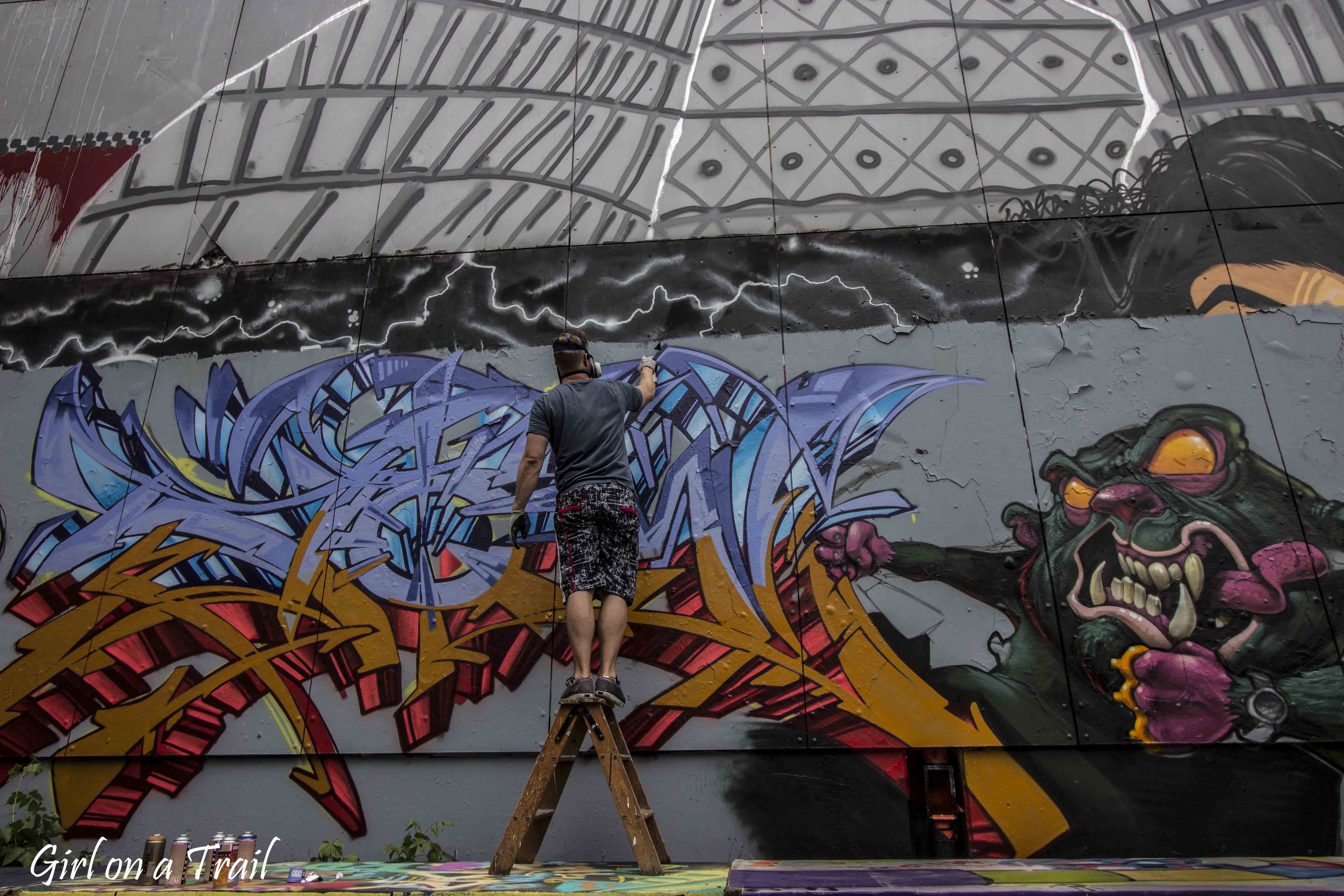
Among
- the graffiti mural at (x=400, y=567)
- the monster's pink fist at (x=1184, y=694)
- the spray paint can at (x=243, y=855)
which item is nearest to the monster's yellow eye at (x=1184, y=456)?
the monster's pink fist at (x=1184, y=694)

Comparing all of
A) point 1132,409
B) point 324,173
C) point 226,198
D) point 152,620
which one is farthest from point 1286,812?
point 226,198

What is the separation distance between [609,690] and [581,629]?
11.6 inches

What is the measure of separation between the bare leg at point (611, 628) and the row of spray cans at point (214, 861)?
1.51 m

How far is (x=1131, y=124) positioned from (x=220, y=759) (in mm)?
6119

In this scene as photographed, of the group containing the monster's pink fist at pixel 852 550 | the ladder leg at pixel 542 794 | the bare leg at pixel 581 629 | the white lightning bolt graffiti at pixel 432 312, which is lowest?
the ladder leg at pixel 542 794

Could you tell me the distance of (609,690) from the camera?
312 cm

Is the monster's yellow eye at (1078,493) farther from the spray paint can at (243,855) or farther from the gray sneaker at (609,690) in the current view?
the spray paint can at (243,855)

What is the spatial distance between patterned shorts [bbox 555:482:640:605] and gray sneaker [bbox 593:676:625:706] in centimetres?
38

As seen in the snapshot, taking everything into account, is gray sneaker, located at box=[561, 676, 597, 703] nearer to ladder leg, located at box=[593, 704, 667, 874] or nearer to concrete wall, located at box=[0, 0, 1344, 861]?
ladder leg, located at box=[593, 704, 667, 874]

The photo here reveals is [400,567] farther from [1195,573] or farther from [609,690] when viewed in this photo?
[1195,573]

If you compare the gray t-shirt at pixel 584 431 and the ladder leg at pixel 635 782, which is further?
the gray t-shirt at pixel 584 431

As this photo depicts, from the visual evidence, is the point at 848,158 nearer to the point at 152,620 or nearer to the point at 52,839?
the point at 152,620

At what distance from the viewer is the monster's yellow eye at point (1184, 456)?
3.95m

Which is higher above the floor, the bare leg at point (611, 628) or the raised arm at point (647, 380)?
the raised arm at point (647, 380)
